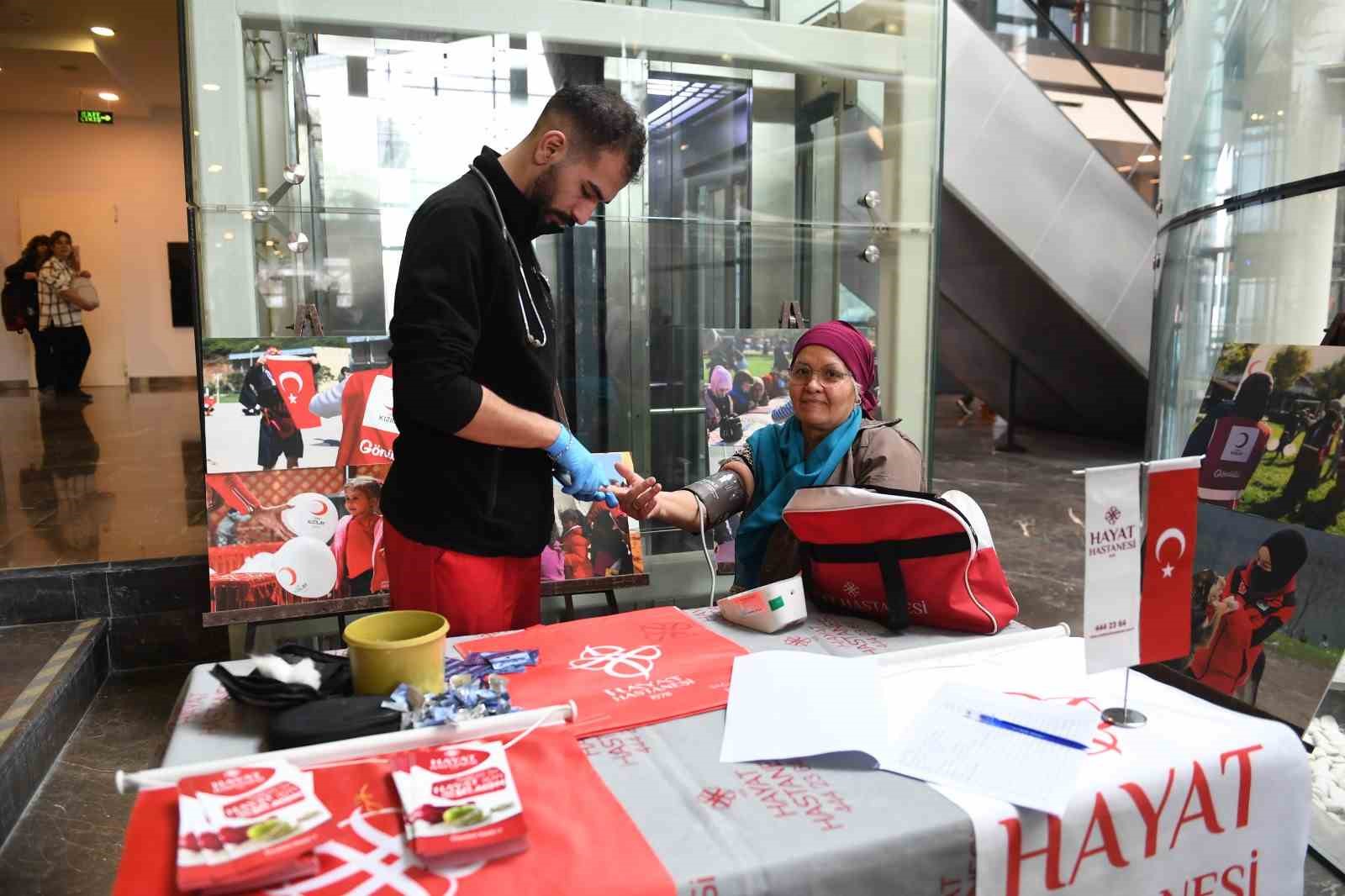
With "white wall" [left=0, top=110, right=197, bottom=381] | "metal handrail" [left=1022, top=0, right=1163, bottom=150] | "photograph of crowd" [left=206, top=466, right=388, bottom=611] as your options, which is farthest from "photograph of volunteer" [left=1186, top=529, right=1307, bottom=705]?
"white wall" [left=0, top=110, right=197, bottom=381]

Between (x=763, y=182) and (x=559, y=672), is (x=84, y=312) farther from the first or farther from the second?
(x=559, y=672)

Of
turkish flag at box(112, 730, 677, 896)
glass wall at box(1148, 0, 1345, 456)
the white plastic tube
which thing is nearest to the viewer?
turkish flag at box(112, 730, 677, 896)

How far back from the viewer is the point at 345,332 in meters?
3.37

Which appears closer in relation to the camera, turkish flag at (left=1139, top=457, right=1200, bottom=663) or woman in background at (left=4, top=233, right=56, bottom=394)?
turkish flag at (left=1139, top=457, right=1200, bottom=663)

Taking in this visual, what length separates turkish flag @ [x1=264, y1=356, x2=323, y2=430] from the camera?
9.58 feet

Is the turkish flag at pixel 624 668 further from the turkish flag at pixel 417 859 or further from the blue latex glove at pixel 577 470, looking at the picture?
the blue latex glove at pixel 577 470

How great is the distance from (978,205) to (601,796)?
6.13m

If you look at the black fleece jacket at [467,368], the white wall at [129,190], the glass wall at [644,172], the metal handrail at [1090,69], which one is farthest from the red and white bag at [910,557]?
the white wall at [129,190]

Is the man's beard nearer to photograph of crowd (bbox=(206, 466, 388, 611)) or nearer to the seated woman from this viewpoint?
the seated woman

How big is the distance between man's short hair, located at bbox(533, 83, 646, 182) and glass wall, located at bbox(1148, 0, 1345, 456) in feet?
7.74

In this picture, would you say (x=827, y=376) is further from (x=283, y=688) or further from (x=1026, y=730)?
(x=283, y=688)

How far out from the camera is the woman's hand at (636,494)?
167 centimetres

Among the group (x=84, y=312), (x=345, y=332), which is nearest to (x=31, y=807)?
(x=345, y=332)

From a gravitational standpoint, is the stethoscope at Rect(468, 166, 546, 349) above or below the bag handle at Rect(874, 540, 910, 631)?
above
